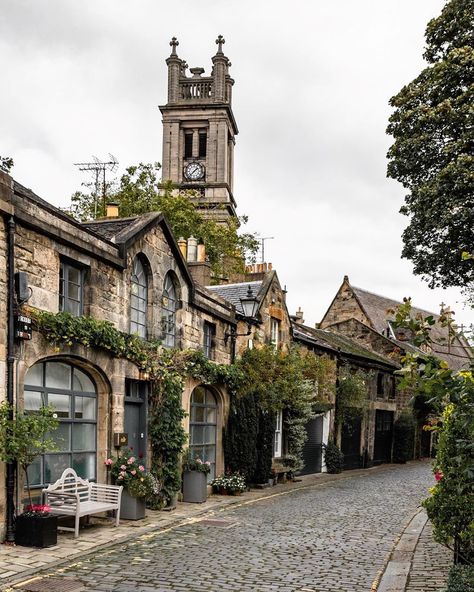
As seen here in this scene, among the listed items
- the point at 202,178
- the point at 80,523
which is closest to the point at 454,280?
the point at 80,523

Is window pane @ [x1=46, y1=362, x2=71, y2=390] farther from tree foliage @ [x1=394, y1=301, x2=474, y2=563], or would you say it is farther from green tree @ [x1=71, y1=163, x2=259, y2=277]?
green tree @ [x1=71, y1=163, x2=259, y2=277]

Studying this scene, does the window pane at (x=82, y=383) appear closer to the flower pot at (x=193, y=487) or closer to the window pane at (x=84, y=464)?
the window pane at (x=84, y=464)

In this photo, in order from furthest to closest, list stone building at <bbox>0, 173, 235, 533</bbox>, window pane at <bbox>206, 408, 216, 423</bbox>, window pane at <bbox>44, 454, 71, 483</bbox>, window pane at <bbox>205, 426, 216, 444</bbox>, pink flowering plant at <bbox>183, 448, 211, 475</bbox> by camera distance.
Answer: window pane at <bbox>206, 408, 216, 423</bbox> < window pane at <bbox>205, 426, 216, 444</bbox> < pink flowering plant at <bbox>183, 448, 211, 475</bbox> < window pane at <bbox>44, 454, 71, 483</bbox> < stone building at <bbox>0, 173, 235, 533</bbox>

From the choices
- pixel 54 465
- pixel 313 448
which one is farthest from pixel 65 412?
pixel 313 448

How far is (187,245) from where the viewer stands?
23.9 m

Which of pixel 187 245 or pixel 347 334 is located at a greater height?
pixel 187 245

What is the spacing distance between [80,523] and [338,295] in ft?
112

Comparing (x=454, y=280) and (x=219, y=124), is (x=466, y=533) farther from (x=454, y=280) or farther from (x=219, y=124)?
(x=219, y=124)

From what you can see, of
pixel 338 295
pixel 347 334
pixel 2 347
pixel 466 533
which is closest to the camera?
pixel 466 533

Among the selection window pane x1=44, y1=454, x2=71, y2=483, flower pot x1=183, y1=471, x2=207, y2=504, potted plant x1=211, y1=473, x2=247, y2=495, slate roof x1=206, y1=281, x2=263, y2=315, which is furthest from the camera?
slate roof x1=206, y1=281, x2=263, y2=315

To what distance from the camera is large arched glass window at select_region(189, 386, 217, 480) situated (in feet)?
58.6

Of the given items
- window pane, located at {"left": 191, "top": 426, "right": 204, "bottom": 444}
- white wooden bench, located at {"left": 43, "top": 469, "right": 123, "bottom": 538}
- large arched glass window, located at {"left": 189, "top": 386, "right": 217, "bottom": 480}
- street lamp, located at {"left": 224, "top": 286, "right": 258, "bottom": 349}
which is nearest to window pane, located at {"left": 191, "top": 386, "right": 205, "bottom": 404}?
large arched glass window, located at {"left": 189, "top": 386, "right": 217, "bottom": 480}

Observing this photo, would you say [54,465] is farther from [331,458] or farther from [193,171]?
[193,171]

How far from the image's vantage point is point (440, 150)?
21359 mm
